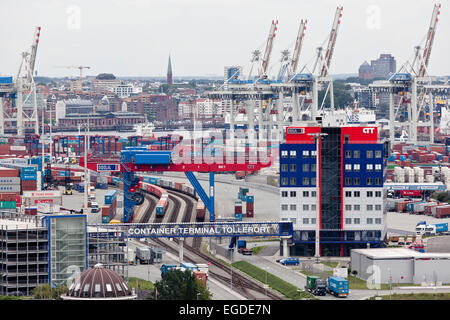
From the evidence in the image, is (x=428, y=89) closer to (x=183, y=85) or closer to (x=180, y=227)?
(x=180, y=227)

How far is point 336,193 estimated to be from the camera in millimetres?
30234

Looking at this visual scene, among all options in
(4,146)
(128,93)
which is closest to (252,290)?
(4,146)

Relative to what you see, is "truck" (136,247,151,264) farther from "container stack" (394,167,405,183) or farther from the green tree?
"container stack" (394,167,405,183)

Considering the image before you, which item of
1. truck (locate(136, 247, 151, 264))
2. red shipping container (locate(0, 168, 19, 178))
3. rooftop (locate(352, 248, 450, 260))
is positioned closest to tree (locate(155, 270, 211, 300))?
rooftop (locate(352, 248, 450, 260))

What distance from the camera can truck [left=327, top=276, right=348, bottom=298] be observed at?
899 inches

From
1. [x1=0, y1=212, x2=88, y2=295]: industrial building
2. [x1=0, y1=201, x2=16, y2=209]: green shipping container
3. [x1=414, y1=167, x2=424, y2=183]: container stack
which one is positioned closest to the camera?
[x1=0, y1=212, x2=88, y2=295]: industrial building

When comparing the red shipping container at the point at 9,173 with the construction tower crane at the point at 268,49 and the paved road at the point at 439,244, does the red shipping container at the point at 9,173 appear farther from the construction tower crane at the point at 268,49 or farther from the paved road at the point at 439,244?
the construction tower crane at the point at 268,49

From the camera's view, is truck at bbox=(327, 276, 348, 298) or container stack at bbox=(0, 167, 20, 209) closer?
truck at bbox=(327, 276, 348, 298)

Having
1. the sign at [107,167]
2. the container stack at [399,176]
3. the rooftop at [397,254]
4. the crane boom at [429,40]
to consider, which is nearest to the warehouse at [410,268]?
the rooftop at [397,254]

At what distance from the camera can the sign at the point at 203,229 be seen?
28297mm

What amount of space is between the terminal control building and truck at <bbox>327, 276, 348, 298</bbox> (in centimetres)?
675

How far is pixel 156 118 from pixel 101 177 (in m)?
96.8

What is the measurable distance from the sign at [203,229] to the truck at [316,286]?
5972mm

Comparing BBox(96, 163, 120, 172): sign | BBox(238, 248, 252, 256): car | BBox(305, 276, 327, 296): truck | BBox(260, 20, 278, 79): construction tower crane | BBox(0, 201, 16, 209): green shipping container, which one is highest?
BBox(260, 20, 278, 79): construction tower crane
